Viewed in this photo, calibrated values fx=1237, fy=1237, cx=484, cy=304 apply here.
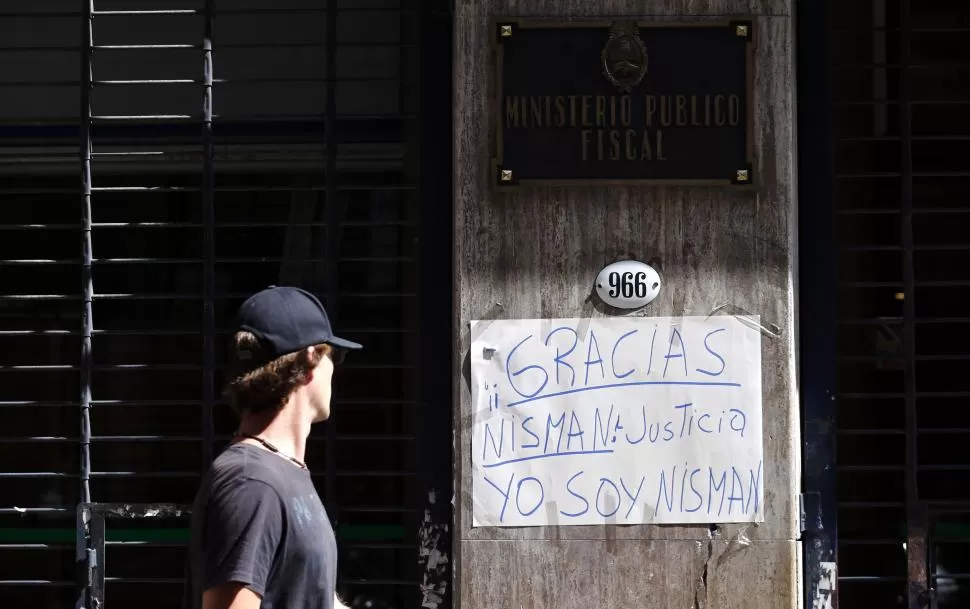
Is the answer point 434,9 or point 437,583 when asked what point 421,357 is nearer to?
point 437,583

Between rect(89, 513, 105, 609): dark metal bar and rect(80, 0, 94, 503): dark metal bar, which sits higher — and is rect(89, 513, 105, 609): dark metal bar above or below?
below

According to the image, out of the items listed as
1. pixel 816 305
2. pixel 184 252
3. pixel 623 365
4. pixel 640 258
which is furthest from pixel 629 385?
pixel 184 252

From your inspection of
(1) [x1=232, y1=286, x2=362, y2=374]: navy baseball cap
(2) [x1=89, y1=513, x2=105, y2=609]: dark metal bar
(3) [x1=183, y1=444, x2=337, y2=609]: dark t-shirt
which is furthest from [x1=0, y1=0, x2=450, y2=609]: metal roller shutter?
(3) [x1=183, y1=444, x2=337, y2=609]: dark t-shirt

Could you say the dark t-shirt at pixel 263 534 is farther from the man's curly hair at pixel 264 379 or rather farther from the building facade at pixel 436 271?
the building facade at pixel 436 271

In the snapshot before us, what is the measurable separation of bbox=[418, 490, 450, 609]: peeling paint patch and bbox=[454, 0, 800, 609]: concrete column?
15 centimetres

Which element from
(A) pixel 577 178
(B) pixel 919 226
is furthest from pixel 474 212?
(B) pixel 919 226

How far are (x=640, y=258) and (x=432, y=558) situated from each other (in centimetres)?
139

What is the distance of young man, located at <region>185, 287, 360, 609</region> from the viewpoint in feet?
8.56

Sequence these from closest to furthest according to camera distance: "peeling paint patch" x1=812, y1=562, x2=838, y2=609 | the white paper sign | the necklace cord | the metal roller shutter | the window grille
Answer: the necklace cord < the white paper sign < "peeling paint patch" x1=812, y1=562, x2=838, y2=609 < the metal roller shutter < the window grille

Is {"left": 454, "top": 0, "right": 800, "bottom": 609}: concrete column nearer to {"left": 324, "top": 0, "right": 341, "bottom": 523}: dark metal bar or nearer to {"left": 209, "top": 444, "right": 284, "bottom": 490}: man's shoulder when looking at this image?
{"left": 324, "top": 0, "right": 341, "bottom": 523}: dark metal bar

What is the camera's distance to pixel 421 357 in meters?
4.80

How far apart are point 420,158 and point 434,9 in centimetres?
58

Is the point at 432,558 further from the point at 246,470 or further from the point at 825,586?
the point at 246,470

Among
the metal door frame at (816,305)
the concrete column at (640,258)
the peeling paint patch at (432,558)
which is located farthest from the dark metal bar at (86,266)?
the metal door frame at (816,305)
